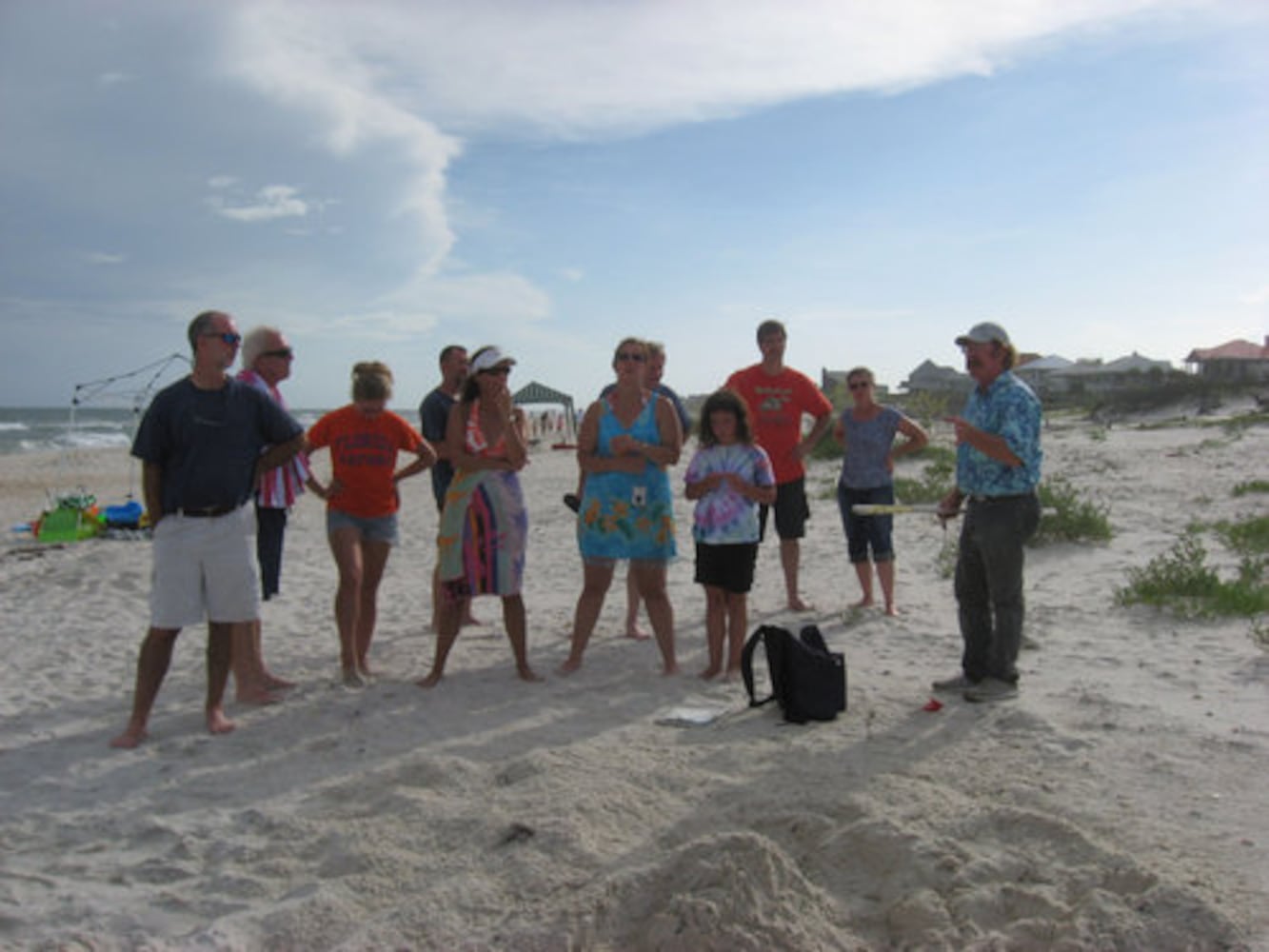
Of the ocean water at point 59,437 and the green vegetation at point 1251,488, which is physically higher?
the ocean water at point 59,437

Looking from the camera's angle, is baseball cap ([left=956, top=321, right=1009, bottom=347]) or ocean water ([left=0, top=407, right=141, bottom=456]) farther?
ocean water ([left=0, top=407, right=141, bottom=456])

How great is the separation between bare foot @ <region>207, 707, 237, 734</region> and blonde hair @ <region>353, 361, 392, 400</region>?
5.74 feet

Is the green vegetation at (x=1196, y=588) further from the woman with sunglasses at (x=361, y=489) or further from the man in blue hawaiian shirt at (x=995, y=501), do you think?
the woman with sunglasses at (x=361, y=489)

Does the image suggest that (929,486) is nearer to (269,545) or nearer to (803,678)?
(803,678)

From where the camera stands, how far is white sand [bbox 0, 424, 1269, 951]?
2.72 m

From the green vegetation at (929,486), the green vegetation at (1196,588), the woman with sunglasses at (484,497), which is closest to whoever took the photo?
the woman with sunglasses at (484,497)

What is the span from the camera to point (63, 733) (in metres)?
4.53

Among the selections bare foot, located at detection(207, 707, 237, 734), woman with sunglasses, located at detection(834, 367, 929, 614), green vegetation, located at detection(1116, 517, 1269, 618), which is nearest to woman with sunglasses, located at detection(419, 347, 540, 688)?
bare foot, located at detection(207, 707, 237, 734)

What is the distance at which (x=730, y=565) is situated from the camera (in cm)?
503

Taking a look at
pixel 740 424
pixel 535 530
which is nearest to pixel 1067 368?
pixel 535 530

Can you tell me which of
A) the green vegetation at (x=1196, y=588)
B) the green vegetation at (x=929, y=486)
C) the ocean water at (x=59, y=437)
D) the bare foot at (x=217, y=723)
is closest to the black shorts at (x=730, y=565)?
the bare foot at (x=217, y=723)

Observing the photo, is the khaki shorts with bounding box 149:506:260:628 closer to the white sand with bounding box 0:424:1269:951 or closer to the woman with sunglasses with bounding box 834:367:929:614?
the white sand with bounding box 0:424:1269:951

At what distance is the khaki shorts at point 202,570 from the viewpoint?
4184 millimetres

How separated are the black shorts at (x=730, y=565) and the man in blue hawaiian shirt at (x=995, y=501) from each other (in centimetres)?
106
